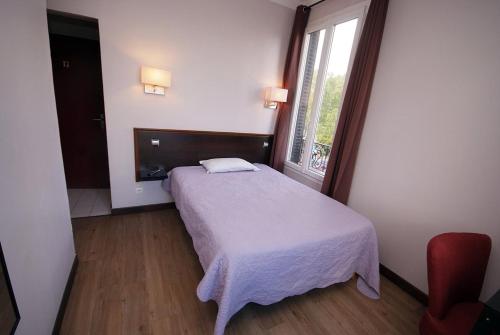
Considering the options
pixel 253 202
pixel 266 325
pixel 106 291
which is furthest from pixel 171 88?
pixel 266 325

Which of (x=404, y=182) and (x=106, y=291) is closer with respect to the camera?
(x=106, y=291)

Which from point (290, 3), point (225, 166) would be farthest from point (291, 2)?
point (225, 166)

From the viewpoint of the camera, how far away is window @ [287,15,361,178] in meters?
2.55

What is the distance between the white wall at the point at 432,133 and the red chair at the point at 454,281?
359 mm

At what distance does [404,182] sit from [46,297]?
2640 mm

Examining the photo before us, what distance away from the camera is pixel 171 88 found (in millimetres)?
→ 2580

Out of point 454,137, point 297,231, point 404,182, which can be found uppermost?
point 454,137

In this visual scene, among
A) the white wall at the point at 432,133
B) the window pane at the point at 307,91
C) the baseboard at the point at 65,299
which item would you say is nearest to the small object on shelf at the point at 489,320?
the white wall at the point at 432,133

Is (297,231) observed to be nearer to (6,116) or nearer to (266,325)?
(266,325)

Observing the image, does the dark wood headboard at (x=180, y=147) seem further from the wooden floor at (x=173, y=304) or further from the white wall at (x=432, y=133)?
the white wall at (x=432, y=133)

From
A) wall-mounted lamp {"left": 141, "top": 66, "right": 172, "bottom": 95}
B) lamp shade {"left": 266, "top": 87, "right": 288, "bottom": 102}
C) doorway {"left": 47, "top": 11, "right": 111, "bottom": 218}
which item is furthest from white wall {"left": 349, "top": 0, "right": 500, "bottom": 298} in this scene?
doorway {"left": 47, "top": 11, "right": 111, "bottom": 218}

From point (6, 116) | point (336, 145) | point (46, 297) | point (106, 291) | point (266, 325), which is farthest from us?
point (336, 145)

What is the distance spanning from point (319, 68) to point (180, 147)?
1.99m

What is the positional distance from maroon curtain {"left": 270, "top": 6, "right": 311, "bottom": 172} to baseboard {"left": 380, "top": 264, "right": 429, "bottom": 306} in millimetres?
1774
